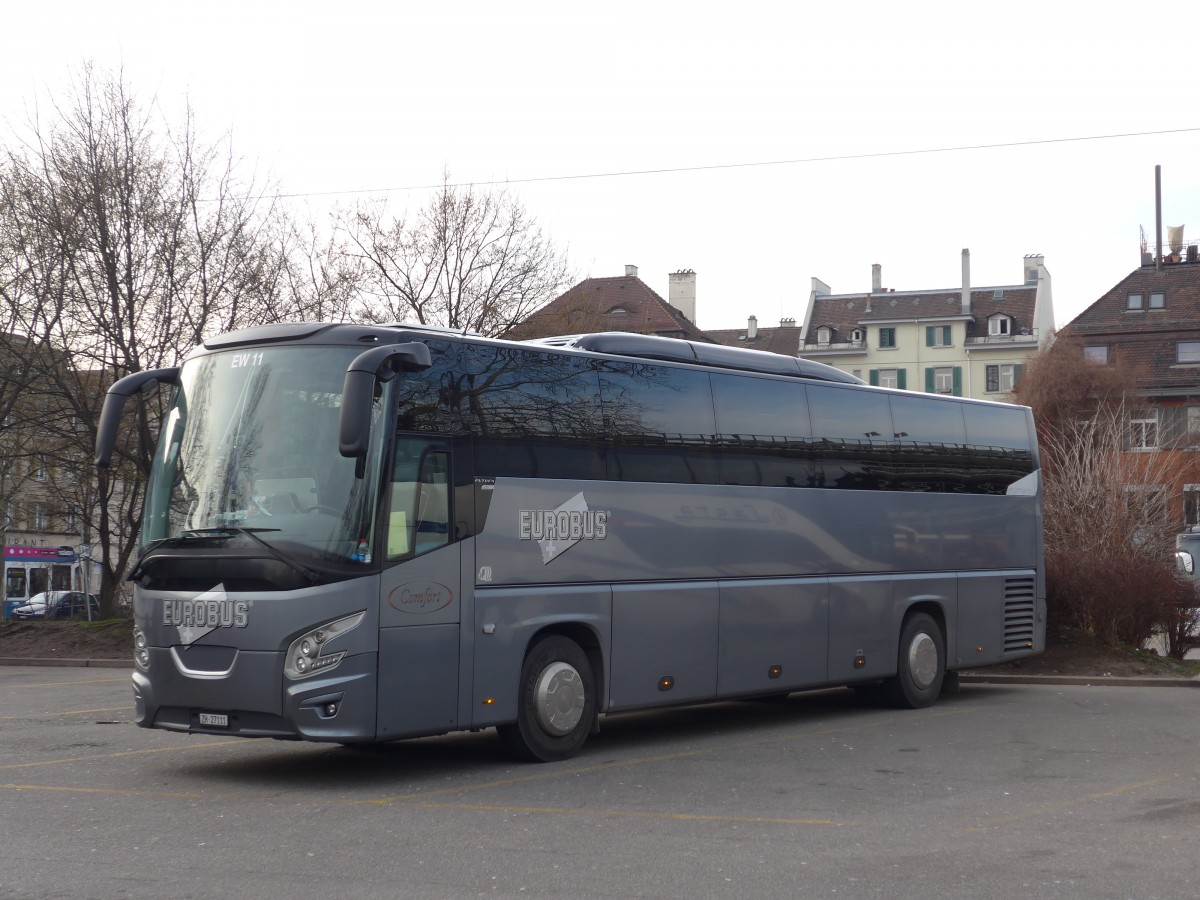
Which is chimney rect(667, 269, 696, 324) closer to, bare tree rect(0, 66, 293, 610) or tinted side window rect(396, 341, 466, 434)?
bare tree rect(0, 66, 293, 610)

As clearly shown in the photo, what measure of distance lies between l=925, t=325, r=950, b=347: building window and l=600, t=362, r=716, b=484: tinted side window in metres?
76.0

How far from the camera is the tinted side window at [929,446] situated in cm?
1642

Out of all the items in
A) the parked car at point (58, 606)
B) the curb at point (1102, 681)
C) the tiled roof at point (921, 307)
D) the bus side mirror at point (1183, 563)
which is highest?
the tiled roof at point (921, 307)

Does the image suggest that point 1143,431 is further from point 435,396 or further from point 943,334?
point 943,334

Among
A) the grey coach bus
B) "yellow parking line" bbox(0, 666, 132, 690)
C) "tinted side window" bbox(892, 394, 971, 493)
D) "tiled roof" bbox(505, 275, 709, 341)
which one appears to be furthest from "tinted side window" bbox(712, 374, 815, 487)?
"tiled roof" bbox(505, 275, 709, 341)

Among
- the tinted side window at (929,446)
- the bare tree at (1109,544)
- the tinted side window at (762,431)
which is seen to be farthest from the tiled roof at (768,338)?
the tinted side window at (762,431)

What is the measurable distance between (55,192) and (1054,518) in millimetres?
19581

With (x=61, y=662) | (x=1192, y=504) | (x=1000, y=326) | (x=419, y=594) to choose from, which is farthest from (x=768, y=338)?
(x=419, y=594)

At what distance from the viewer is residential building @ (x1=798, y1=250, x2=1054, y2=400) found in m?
85.4

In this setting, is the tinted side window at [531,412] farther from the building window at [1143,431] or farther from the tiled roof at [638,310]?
the tiled roof at [638,310]

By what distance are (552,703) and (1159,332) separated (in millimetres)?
58441

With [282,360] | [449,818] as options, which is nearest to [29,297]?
[282,360]

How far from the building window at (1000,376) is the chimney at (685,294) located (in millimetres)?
18205

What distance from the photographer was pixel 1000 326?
280 ft
